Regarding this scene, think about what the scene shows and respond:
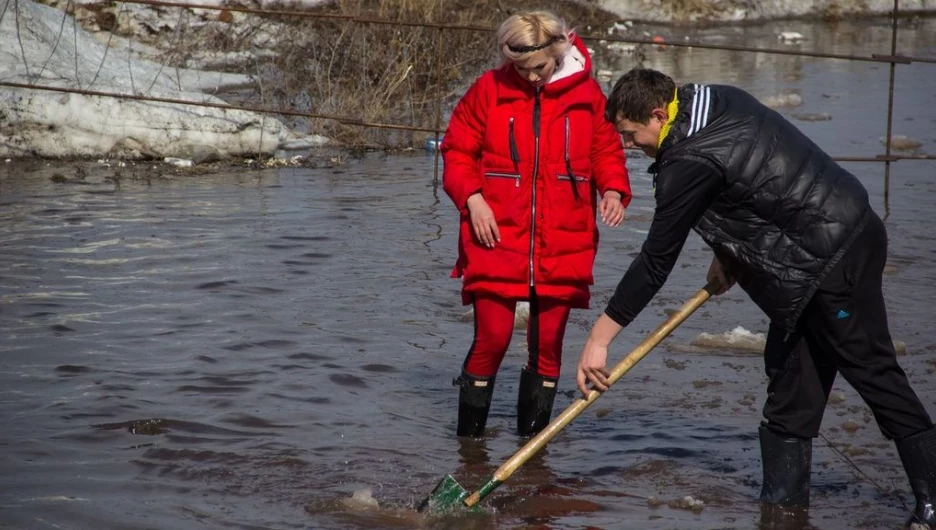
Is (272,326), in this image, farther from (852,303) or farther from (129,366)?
(852,303)

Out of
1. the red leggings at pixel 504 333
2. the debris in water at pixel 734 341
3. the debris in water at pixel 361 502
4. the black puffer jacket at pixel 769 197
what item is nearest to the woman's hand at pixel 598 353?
the black puffer jacket at pixel 769 197

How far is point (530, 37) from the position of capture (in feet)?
13.4

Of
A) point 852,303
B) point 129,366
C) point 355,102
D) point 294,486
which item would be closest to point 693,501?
point 852,303

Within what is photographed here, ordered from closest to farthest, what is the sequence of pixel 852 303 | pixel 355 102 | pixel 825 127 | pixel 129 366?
pixel 852 303 → pixel 129 366 → pixel 355 102 → pixel 825 127

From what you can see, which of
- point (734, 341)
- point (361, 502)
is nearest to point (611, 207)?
point (361, 502)

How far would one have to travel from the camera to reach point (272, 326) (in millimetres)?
6113

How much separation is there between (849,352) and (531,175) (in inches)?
46.6

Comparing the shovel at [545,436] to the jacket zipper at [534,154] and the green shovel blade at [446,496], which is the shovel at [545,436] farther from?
the jacket zipper at [534,154]

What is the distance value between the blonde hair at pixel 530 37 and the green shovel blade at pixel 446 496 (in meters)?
1.38

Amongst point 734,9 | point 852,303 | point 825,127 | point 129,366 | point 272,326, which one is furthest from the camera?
point 734,9

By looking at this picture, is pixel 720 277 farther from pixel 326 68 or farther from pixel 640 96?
pixel 326 68

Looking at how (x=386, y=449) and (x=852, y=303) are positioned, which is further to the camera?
(x=386, y=449)

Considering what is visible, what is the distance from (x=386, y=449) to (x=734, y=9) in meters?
23.4

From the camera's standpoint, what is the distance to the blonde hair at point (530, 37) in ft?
13.4
